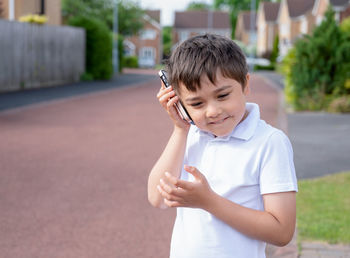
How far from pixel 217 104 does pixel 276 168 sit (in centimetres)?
28

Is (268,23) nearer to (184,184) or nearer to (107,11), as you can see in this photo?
(107,11)

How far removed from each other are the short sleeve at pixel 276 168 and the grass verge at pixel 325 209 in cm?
270

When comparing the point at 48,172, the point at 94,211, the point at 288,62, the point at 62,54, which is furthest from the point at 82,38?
the point at 94,211

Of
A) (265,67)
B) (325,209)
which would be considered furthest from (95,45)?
(265,67)

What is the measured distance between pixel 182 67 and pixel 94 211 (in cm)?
375

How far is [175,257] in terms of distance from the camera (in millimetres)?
1883

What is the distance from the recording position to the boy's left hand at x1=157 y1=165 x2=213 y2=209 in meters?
1.58

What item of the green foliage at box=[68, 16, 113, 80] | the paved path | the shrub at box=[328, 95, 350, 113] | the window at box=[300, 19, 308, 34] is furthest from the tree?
the window at box=[300, 19, 308, 34]

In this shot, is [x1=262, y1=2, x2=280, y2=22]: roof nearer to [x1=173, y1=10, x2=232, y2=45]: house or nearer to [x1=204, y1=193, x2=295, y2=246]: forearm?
[x1=173, y1=10, x2=232, y2=45]: house

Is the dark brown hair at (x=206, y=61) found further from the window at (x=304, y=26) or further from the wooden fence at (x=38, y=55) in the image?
the window at (x=304, y=26)

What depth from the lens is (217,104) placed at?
1.71 meters

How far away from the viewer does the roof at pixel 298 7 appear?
59719mm

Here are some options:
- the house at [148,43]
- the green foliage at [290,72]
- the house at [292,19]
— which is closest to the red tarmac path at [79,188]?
the green foliage at [290,72]

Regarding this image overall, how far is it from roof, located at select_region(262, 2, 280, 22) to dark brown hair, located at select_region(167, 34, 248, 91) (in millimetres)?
73218
